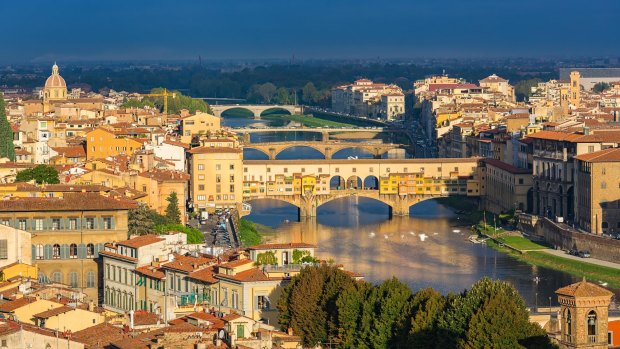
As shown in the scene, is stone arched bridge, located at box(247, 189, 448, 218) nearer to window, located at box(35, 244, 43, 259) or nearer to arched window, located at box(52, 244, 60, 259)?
arched window, located at box(52, 244, 60, 259)

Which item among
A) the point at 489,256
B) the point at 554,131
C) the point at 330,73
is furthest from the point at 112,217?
the point at 330,73

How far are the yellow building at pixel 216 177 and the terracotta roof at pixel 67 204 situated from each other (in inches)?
734

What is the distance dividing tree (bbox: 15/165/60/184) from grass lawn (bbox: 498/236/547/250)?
1035 cm

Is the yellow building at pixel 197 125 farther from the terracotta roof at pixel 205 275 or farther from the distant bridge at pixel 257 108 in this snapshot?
the distant bridge at pixel 257 108

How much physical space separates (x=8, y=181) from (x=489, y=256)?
1004 cm

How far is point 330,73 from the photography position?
158875mm

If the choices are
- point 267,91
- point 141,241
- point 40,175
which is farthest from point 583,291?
point 267,91

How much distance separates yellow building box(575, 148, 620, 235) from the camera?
43.1 metres

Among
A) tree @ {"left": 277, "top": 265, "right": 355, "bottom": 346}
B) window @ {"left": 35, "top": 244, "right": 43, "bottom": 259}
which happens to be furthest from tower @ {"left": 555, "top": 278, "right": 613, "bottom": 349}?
window @ {"left": 35, "top": 244, "right": 43, "bottom": 259}

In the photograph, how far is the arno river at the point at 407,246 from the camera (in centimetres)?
3559

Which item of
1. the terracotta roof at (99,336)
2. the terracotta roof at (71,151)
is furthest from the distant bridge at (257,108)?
the terracotta roof at (99,336)

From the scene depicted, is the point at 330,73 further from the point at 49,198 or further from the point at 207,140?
the point at 49,198

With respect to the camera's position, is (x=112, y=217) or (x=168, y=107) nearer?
(x=112, y=217)

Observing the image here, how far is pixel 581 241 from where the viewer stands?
40.7 meters
